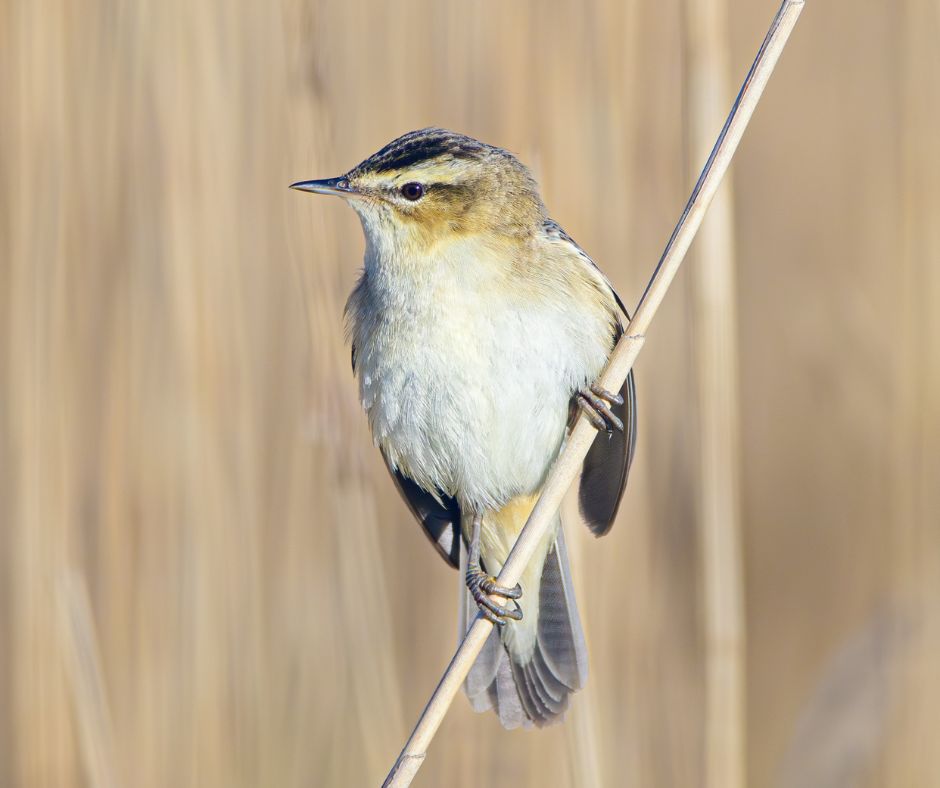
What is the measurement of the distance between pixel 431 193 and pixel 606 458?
2.26ft

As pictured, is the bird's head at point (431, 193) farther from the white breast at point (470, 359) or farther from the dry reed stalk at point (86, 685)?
the dry reed stalk at point (86, 685)

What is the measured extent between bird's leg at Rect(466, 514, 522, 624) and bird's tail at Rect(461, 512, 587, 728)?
80mm

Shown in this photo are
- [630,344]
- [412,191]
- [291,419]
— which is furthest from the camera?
[291,419]

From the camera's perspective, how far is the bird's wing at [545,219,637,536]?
228 centimetres

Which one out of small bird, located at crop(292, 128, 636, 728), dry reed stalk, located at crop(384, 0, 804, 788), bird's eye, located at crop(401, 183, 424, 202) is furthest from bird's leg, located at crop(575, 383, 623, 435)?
bird's eye, located at crop(401, 183, 424, 202)

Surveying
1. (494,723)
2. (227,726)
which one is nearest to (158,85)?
(227,726)

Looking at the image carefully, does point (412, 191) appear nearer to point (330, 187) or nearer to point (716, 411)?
point (330, 187)

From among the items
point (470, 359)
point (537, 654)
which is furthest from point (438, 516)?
point (470, 359)

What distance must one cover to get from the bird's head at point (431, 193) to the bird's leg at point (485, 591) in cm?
69

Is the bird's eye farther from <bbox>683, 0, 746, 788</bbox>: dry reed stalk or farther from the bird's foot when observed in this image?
the bird's foot

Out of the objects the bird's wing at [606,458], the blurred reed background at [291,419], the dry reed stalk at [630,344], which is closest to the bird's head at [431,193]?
the bird's wing at [606,458]

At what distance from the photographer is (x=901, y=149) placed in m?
2.91

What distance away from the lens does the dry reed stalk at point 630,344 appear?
5.40 ft

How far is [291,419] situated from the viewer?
9.49 ft
